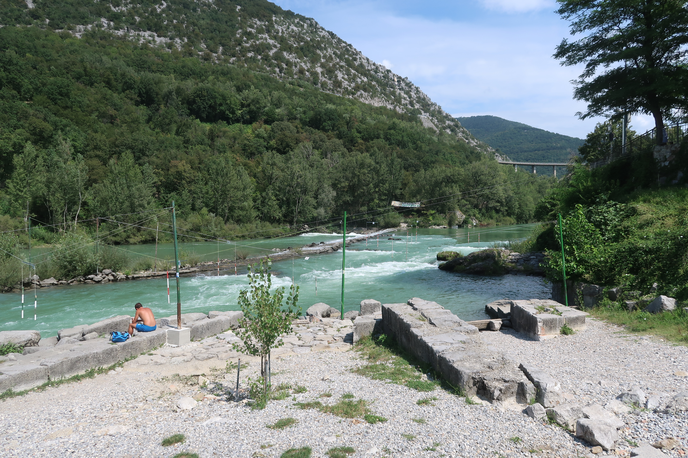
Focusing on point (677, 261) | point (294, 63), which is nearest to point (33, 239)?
point (677, 261)

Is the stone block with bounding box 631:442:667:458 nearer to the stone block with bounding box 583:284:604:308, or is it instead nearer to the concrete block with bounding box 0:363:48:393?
the stone block with bounding box 583:284:604:308

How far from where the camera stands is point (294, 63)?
149 metres

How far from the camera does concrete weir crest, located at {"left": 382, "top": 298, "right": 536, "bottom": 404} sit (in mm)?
6559

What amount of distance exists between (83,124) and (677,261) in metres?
70.9

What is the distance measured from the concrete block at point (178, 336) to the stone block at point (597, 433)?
34.3 ft

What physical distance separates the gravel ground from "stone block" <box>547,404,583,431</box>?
0.59 ft

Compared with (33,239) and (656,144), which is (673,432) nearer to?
(656,144)

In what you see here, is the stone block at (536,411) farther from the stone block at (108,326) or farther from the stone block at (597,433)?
the stone block at (108,326)

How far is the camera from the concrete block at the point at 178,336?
12.1 m

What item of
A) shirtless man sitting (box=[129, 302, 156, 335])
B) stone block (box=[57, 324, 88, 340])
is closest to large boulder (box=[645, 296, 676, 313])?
shirtless man sitting (box=[129, 302, 156, 335])

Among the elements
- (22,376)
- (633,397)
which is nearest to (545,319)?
(633,397)

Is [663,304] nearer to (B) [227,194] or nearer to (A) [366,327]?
(A) [366,327]

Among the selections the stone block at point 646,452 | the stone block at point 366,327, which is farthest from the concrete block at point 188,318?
the stone block at point 646,452

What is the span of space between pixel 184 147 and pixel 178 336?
6638 cm
